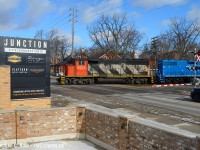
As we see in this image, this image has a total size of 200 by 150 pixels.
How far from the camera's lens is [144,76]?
44.1 meters

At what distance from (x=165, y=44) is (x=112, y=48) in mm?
15084

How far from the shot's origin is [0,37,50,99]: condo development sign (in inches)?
497

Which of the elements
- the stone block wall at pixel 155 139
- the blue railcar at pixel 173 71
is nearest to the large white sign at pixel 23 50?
the stone block wall at pixel 155 139

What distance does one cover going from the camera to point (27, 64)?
512 inches

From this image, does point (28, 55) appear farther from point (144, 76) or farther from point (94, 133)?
point (144, 76)

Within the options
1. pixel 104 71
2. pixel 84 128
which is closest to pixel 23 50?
pixel 84 128

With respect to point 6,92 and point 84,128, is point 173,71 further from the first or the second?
point 6,92

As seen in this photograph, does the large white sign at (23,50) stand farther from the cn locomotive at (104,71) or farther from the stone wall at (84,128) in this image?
Answer: the cn locomotive at (104,71)

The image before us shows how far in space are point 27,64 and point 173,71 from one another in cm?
3433

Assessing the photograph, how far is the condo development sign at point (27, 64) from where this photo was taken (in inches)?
497

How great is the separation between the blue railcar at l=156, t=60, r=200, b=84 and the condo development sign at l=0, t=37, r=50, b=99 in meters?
32.5

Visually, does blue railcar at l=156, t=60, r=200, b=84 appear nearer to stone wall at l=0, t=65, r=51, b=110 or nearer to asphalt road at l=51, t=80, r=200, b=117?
asphalt road at l=51, t=80, r=200, b=117

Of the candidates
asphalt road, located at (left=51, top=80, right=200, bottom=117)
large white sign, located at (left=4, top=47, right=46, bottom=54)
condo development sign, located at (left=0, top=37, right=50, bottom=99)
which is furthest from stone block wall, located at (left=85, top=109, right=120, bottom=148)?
asphalt road, located at (left=51, top=80, right=200, bottom=117)

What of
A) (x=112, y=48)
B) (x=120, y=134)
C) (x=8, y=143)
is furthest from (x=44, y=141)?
(x=112, y=48)
